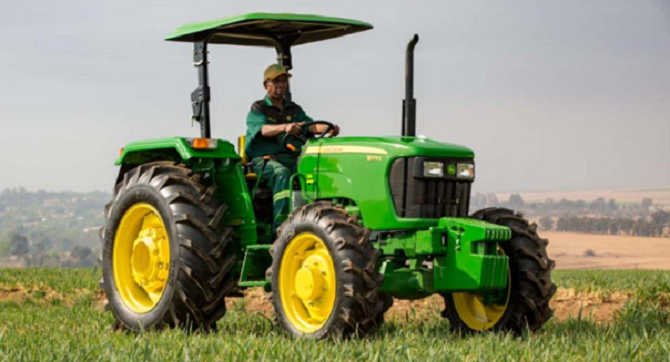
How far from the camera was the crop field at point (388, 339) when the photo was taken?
23.6 feet

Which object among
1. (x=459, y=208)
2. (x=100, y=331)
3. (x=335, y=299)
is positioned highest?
(x=459, y=208)

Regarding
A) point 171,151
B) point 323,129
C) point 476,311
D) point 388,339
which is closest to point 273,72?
point 323,129

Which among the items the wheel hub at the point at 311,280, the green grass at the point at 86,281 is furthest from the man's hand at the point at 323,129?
the green grass at the point at 86,281

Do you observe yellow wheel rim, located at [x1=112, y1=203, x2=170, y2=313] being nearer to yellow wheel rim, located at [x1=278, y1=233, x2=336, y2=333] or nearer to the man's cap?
yellow wheel rim, located at [x1=278, y1=233, x2=336, y2=333]

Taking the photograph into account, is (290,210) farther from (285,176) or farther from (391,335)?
(391,335)

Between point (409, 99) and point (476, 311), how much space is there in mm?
1989

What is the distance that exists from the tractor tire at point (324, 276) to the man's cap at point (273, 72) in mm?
1743

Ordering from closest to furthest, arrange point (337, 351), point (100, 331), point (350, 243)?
1. point (337, 351)
2. point (350, 243)
3. point (100, 331)

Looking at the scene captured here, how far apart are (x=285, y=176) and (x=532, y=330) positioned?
250cm

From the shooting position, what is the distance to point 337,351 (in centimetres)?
745

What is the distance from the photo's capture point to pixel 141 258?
9969mm

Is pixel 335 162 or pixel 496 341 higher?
pixel 335 162

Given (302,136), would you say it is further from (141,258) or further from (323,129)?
(141,258)

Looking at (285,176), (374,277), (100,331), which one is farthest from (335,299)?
(100,331)
